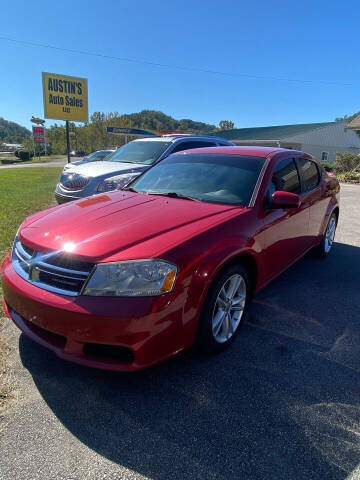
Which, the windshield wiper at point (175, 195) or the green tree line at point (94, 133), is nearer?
the windshield wiper at point (175, 195)

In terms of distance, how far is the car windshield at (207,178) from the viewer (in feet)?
10.2

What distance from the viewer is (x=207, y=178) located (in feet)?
11.1

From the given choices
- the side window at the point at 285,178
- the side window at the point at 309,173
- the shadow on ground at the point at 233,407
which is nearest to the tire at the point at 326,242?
the side window at the point at 309,173

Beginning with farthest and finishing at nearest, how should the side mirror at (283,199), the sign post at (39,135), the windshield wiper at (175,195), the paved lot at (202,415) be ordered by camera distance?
the sign post at (39,135)
the windshield wiper at (175,195)
the side mirror at (283,199)
the paved lot at (202,415)

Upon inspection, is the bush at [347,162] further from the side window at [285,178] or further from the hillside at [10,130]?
the hillside at [10,130]

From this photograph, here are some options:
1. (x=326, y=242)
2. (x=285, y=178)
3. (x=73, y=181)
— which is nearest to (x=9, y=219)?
(x=73, y=181)

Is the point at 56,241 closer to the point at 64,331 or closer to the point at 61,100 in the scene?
the point at 64,331

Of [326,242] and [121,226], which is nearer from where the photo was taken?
[121,226]

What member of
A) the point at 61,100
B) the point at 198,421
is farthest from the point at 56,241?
the point at 61,100

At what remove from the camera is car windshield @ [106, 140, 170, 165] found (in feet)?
23.7

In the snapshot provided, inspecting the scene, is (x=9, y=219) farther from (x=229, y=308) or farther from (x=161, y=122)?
(x=161, y=122)

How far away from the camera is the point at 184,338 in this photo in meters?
2.21

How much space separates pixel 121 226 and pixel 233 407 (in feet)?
4.86

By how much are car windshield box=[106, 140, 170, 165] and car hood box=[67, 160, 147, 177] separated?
0.97ft
